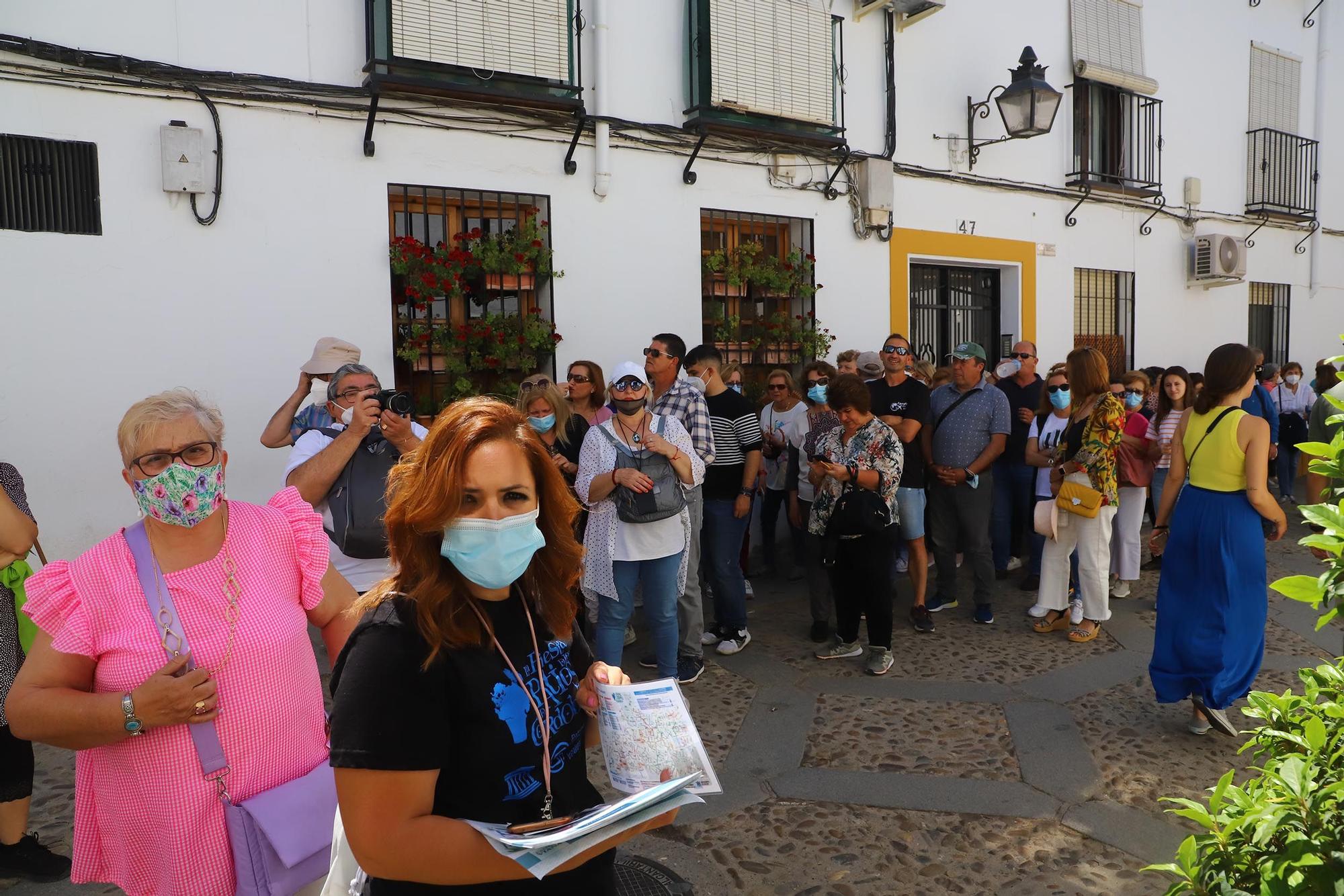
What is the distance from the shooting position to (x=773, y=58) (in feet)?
27.0

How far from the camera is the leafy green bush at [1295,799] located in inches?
58.6

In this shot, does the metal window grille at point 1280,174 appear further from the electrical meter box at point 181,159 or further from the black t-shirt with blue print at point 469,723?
the black t-shirt with blue print at point 469,723

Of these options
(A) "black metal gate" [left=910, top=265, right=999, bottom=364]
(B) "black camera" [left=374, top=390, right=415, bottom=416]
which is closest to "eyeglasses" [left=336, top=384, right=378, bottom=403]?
(B) "black camera" [left=374, top=390, right=415, bottom=416]

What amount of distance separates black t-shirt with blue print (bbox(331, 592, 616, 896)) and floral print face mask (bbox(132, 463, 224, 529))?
90 centimetres

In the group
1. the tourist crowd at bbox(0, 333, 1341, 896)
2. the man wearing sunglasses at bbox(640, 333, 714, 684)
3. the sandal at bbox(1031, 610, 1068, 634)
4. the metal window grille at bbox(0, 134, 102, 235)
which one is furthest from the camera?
the sandal at bbox(1031, 610, 1068, 634)

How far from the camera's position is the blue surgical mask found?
5.70 feet

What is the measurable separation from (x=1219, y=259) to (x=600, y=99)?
872 cm

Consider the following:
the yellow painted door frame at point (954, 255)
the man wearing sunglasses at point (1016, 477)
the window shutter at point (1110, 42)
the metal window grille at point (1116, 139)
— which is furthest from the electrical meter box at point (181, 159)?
the window shutter at point (1110, 42)

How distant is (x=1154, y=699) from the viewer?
5.02 meters

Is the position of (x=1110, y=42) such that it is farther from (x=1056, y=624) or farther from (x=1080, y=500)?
(x=1056, y=624)

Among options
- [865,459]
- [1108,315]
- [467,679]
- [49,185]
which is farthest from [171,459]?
[1108,315]

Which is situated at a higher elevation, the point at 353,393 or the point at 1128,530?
the point at 353,393

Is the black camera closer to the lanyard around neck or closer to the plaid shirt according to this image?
the plaid shirt

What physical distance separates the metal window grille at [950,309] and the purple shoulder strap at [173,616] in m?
8.69
